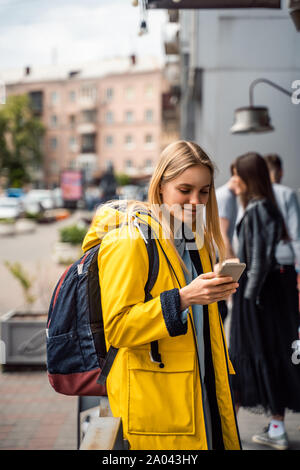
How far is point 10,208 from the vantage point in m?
26.9

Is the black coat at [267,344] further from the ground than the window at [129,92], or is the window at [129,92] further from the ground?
the window at [129,92]

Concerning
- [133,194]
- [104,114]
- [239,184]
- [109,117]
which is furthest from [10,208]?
[104,114]

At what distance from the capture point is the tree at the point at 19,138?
62344mm

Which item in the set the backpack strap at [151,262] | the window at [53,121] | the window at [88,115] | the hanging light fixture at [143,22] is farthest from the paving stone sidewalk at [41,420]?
the window at [53,121]

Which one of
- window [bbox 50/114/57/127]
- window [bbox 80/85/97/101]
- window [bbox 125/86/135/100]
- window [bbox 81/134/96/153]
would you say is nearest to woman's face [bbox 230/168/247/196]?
window [bbox 125/86/135/100]

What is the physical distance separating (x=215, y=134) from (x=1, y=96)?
15.3 ft

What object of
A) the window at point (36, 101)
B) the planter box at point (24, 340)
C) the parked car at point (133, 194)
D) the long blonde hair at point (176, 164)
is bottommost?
the planter box at point (24, 340)

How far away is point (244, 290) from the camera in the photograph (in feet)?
11.3

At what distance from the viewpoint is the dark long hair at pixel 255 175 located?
Answer: 127 inches

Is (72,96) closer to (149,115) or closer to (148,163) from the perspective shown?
(149,115)

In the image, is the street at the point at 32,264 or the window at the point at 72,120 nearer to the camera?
the street at the point at 32,264

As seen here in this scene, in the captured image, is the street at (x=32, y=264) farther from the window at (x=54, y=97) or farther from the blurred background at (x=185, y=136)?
the window at (x=54, y=97)

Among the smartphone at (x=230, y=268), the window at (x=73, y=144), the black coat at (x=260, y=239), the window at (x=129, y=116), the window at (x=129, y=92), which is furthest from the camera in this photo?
the window at (x=73, y=144)

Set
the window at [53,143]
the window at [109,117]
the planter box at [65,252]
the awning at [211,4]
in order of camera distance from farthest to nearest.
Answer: the window at [53,143] → the window at [109,117] → the planter box at [65,252] → the awning at [211,4]
